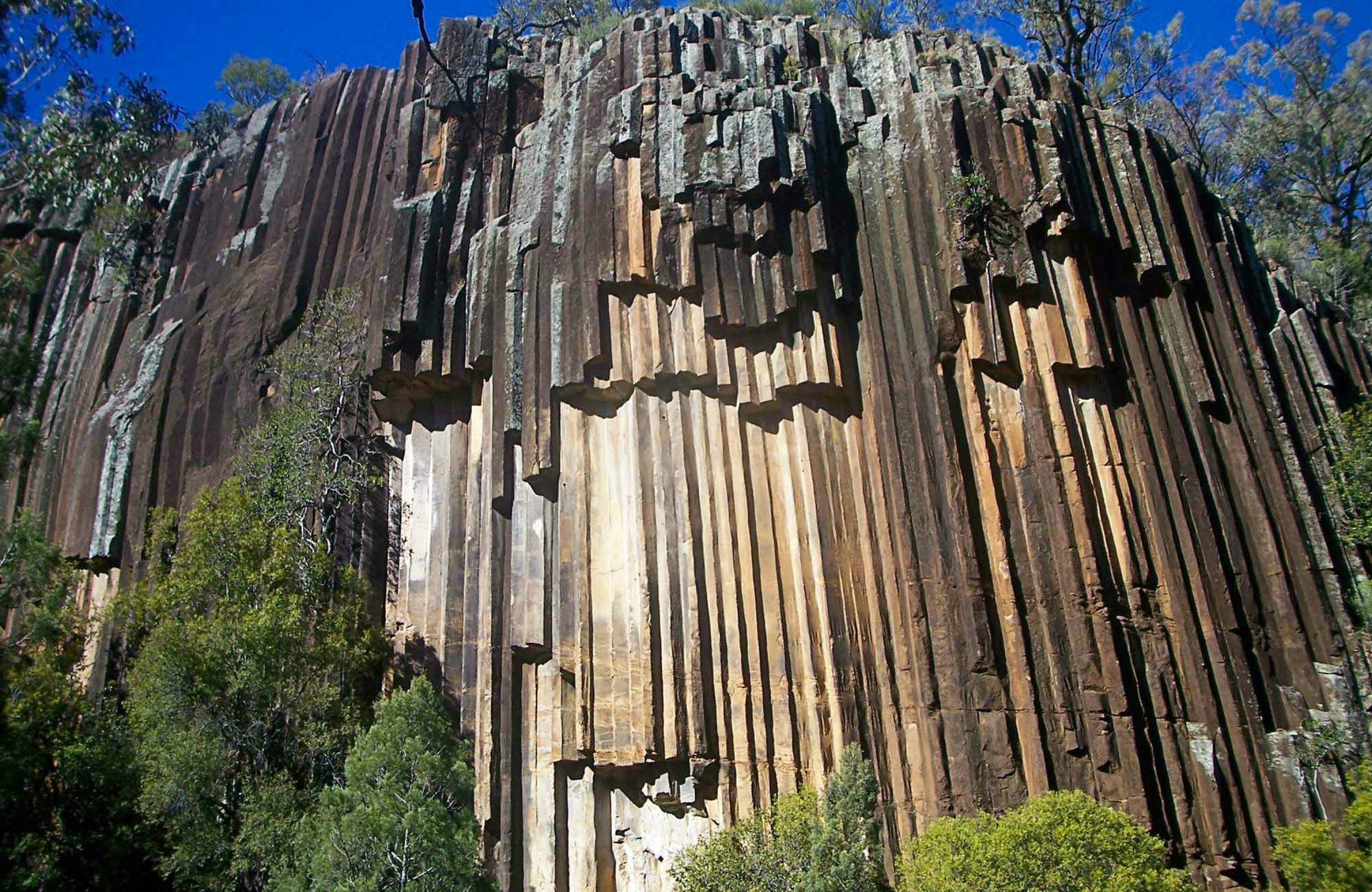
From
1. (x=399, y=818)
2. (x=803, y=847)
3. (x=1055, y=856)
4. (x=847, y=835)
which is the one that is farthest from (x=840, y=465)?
(x=399, y=818)

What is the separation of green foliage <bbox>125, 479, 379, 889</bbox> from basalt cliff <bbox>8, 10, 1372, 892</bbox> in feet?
5.31

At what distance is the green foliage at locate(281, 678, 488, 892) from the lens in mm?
12188

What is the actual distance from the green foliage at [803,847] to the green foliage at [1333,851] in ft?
14.6

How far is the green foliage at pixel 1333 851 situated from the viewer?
35.8ft

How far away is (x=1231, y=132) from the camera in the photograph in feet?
88.0

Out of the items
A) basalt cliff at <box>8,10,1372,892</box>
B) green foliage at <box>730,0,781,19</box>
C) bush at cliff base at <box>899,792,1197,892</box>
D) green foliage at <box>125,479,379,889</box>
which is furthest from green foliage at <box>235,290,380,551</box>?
green foliage at <box>730,0,781,19</box>

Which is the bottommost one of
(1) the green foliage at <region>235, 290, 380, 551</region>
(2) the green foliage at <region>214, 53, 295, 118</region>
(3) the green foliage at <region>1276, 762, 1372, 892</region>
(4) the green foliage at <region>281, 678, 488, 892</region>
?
(3) the green foliage at <region>1276, 762, 1372, 892</region>

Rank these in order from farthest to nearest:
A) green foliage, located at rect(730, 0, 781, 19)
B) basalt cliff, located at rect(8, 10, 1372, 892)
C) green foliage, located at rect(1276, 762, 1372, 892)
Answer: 1. green foliage, located at rect(730, 0, 781, 19)
2. basalt cliff, located at rect(8, 10, 1372, 892)
3. green foliage, located at rect(1276, 762, 1372, 892)

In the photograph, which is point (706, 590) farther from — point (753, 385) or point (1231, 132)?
point (1231, 132)

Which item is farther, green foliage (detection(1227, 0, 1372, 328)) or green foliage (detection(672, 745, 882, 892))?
green foliage (detection(1227, 0, 1372, 328))

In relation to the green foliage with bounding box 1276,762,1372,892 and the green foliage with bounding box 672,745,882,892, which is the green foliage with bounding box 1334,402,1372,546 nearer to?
the green foliage with bounding box 1276,762,1372,892

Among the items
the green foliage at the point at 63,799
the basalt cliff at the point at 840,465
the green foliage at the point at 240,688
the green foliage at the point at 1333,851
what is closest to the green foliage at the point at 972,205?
the basalt cliff at the point at 840,465

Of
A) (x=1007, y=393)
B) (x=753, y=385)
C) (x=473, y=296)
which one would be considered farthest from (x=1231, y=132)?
(x=473, y=296)

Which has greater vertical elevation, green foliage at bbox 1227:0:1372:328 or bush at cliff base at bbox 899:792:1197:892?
green foliage at bbox 1227:0:1372:328
